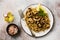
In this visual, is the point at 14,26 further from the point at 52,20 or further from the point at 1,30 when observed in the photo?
the point at 52,20

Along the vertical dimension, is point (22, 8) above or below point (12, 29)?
above

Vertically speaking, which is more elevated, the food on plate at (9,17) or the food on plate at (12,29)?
the food on plate at (9,17)

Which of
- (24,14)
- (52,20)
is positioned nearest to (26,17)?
(24,14)

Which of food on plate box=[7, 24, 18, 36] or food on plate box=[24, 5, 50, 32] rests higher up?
food on plate box=[24, 5, 50, 32]

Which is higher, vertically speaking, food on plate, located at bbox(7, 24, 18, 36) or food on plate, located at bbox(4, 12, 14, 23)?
food on plate, located at bbox(4, 12, 14, 23)
